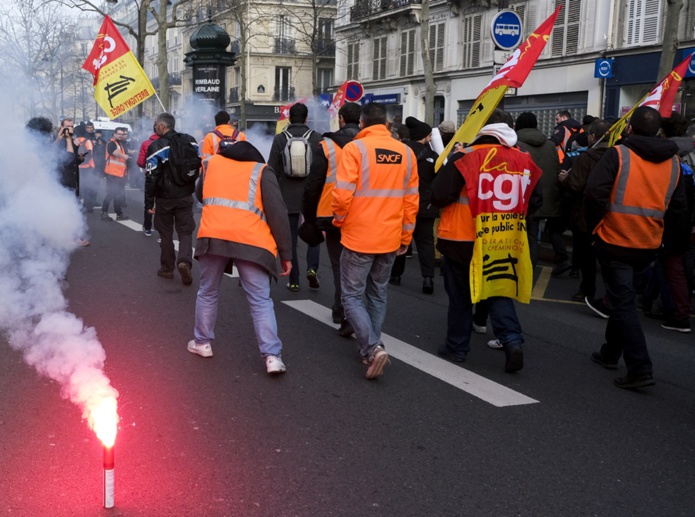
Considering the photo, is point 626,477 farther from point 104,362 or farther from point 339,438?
point 104,362

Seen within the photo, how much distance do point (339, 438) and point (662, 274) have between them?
4551mm

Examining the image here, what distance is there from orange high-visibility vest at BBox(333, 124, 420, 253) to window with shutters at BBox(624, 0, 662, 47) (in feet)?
65.7

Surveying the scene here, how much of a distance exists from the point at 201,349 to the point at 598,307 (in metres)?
3.95

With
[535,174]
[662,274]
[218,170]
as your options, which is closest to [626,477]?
[535,174]

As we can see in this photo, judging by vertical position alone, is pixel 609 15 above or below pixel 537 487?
above

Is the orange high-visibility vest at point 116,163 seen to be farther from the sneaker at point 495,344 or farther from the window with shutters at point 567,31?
the window with shutters at point 567,31

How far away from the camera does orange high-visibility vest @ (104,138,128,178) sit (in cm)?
1559

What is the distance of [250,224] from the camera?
5.51 meters

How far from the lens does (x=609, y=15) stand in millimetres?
25000

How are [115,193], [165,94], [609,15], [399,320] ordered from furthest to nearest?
[165,94]
[609,15]
[115,193]
[399,320]

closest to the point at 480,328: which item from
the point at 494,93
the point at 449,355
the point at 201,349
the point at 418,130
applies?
the point at 449,355

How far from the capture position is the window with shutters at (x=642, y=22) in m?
23.2

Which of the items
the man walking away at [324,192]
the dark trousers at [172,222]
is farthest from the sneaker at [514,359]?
the dark trousers at [172,222]

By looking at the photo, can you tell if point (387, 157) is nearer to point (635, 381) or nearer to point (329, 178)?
point (329, 178)
